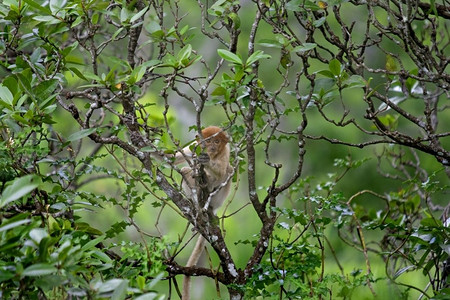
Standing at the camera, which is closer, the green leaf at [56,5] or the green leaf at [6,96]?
the green leaf at [6,96]

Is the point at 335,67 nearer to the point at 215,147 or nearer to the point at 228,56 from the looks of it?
the point at 228,56

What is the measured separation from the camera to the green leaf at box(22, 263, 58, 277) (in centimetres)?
172

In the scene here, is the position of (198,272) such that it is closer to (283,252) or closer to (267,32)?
(283,252)

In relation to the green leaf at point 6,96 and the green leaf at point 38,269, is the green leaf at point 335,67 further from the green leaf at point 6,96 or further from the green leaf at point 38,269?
the green leaf at point 38,269

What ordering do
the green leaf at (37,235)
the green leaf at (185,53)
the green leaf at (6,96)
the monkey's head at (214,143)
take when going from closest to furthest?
the green leaf at (37,235), the green leaf at (6,96), the green leaf at (185,53), the monkey's head at (214,143)

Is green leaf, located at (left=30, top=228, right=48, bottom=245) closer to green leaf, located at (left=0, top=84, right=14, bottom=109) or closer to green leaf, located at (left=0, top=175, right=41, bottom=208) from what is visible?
green leaf, located at (left=0, top=175, right=41, bottom=208)

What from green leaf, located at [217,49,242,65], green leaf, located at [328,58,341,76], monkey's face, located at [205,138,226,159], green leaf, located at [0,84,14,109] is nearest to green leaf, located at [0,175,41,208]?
green leaf, located at [0,84,14,109]

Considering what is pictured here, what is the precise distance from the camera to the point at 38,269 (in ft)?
5.65

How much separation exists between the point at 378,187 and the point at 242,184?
1230mm

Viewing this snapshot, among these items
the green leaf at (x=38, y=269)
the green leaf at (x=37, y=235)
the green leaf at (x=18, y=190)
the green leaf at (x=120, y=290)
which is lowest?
the green leaf at (x=38, y=269)

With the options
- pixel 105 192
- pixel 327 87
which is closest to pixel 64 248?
pixel 327 87

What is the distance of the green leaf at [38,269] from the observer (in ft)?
5.64

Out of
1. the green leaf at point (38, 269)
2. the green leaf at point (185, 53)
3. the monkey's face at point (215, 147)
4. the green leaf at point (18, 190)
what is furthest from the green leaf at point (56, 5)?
the monkey's face at point (215, 147)

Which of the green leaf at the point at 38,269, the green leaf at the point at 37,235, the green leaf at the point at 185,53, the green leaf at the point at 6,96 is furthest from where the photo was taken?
the green leaf at the point at 185,53
